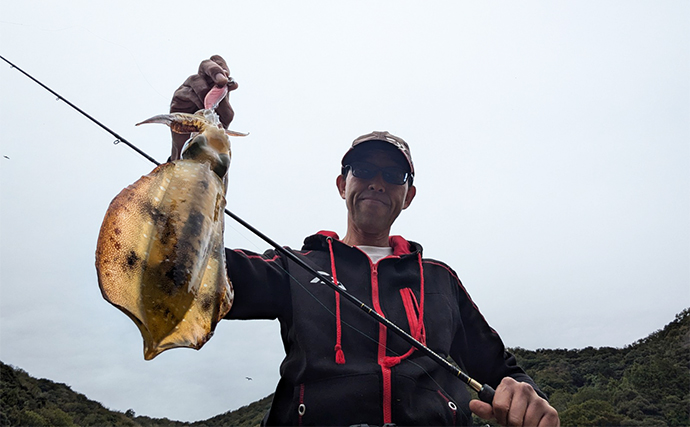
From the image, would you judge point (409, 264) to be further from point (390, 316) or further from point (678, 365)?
point (678, 365)

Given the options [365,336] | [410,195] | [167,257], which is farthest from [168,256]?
[410,195]

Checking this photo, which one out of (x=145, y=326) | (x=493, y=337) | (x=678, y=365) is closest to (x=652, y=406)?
(x=678, y=365)

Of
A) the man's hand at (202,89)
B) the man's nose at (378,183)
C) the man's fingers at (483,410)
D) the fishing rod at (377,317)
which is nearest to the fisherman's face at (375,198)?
the man's nose at (378,183)

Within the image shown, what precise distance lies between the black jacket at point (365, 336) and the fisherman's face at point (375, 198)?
0.34 meters

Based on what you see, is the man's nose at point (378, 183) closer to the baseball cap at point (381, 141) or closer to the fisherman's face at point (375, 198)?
the fisherman's face at point (375, 198)

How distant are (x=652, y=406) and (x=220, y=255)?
20.7 meters

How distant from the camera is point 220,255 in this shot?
1.73 m

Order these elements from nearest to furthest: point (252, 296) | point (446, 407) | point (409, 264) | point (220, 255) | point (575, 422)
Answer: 1. point (220, 255)
2. point (446, 407)
3. point (252, 296)
4. point (409, 264)
5. point (575, 422)

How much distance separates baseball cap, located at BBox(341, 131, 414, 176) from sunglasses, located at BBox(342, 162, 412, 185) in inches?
5.3

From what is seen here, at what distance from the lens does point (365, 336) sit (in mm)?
2787

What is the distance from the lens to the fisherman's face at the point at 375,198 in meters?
3.73

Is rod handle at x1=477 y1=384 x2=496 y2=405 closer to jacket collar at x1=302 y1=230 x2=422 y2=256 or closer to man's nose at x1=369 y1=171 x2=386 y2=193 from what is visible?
jacket collar at x1=302 y1=230 x2=422 y2=256

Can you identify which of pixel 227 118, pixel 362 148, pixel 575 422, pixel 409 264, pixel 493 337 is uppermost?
pixel 362 148

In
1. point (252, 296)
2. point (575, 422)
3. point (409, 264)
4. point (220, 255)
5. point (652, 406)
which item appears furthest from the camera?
point (652, 406)
